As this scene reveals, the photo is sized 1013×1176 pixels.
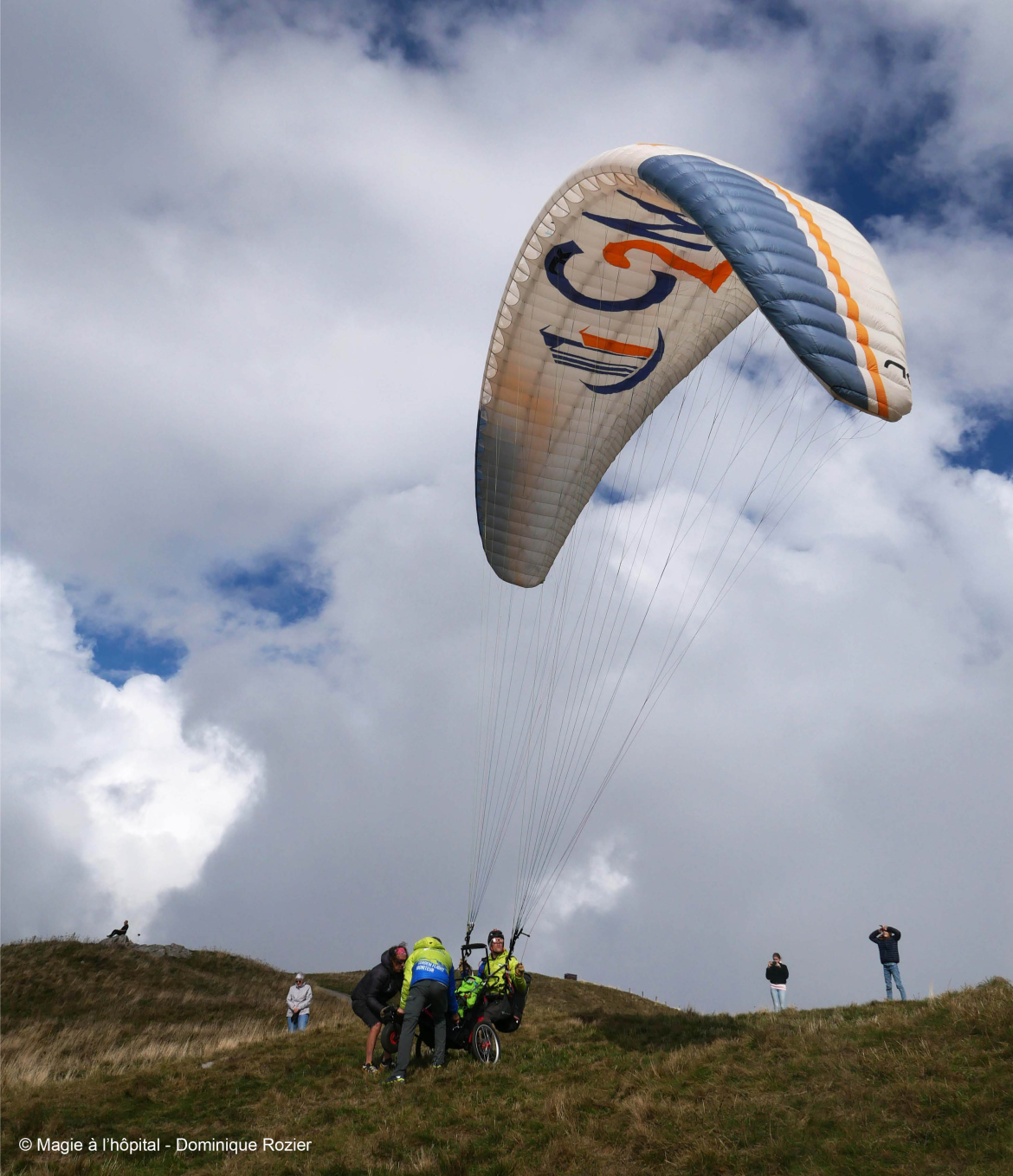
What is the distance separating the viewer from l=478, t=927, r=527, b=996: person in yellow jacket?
31.6 feet

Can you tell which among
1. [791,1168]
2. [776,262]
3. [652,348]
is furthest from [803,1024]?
[652,348]

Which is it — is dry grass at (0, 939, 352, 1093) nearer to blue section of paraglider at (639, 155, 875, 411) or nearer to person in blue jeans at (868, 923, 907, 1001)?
person in blue jeans at (868, 923, 907, 1001)

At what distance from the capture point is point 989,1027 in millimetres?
7637

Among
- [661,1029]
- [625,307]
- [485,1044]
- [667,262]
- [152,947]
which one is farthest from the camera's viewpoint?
[152,947]

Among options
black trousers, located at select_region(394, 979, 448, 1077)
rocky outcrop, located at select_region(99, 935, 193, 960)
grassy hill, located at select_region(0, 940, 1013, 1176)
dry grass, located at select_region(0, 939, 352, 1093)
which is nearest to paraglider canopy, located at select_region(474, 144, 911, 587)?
grassy hill, located at select_region(0, 940, 1013, 1176)

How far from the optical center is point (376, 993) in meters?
9.49

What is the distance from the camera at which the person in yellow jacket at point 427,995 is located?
8695 millimetres

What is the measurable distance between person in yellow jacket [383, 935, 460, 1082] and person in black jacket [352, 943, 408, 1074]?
407mm

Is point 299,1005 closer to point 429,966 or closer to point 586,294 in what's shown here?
point 429,966

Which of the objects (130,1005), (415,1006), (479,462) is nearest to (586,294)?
(479,462)

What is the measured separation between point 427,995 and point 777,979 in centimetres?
803

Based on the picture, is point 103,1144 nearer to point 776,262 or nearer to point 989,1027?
point 989,1027

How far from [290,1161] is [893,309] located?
29.5 ft

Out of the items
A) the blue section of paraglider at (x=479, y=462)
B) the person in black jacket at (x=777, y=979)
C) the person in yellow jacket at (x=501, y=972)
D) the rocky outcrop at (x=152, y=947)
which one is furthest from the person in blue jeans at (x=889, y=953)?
the rocky outcrop at (x=152, y=947)
